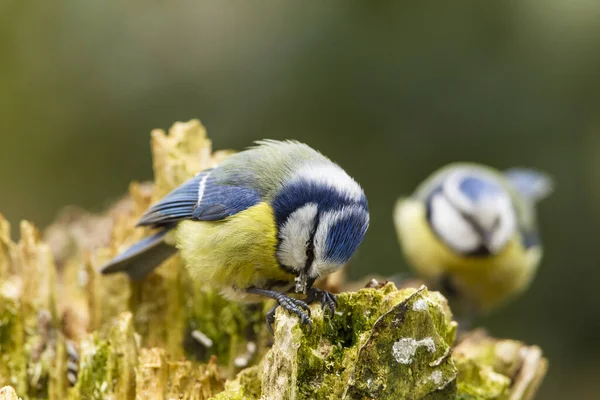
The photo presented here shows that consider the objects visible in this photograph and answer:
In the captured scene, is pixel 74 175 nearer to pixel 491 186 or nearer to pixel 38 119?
pixel 38 119

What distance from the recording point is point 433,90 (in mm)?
3619

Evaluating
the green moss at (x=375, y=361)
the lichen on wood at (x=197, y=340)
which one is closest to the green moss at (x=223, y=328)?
the lichen on wood at (x=197, y=340)

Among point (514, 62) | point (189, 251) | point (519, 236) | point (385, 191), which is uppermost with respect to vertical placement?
point (514, 62)

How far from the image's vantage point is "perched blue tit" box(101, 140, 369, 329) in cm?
135

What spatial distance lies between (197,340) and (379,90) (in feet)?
7.62

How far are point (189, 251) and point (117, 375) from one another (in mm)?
355

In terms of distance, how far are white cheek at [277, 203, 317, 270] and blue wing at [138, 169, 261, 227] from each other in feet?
0.50

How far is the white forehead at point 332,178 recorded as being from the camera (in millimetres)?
1394

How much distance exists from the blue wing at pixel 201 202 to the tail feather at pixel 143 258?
0.17ft

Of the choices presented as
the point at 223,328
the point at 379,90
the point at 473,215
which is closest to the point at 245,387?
the point at 223,328

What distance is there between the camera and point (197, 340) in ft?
5.84

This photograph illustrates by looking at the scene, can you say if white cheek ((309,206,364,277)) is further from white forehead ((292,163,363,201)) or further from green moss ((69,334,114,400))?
green moss ((69,334,114,400))

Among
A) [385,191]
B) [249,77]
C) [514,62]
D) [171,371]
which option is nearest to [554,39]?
[514,62]

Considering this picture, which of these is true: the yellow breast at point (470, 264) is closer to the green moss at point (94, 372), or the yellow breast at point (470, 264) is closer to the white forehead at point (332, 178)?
the white forehead at point (332, 178)
